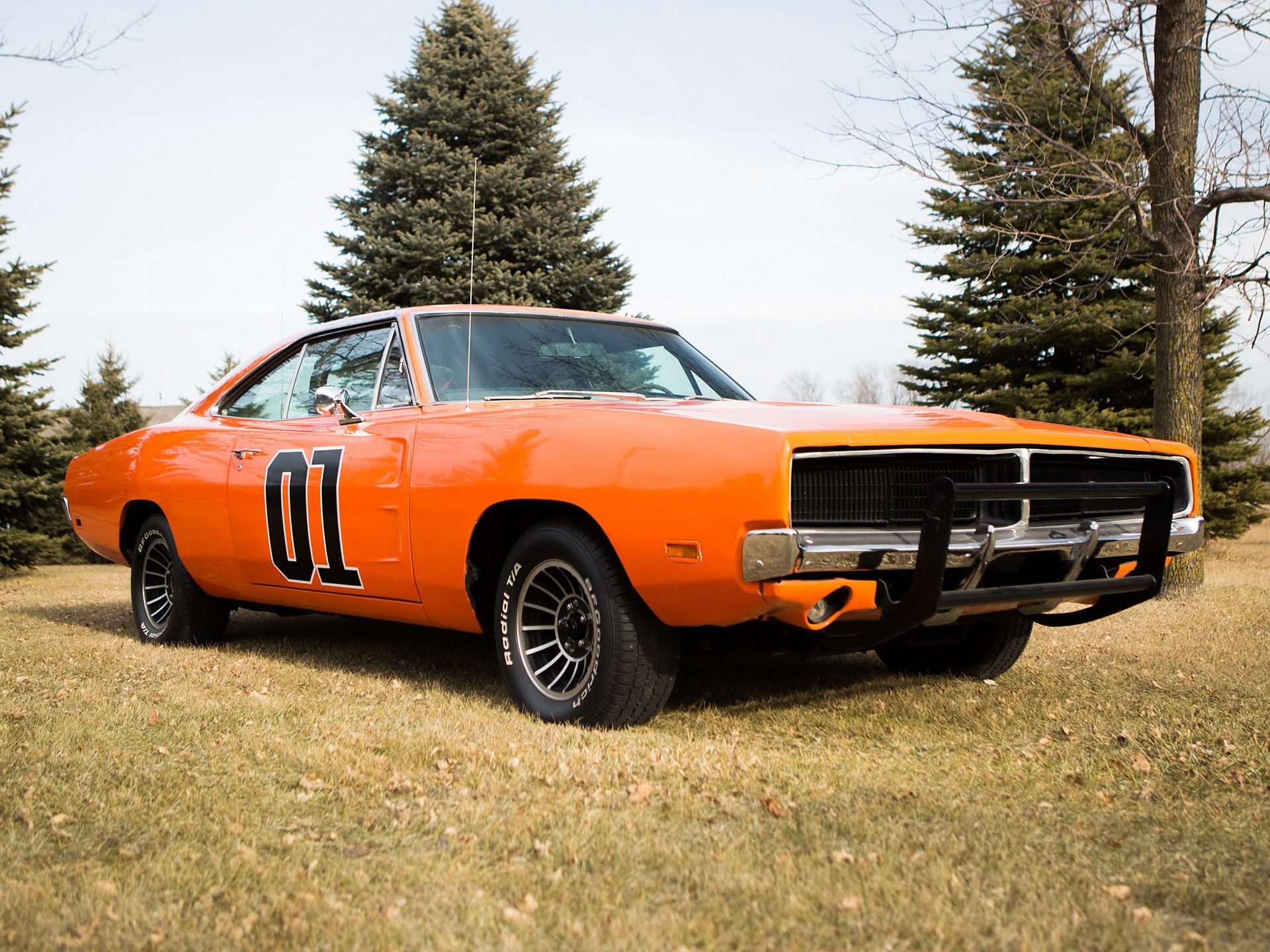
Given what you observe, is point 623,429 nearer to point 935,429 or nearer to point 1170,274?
point 935,429

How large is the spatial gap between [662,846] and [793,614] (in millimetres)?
970

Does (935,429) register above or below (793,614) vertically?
above

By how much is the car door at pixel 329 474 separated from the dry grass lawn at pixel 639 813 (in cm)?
50

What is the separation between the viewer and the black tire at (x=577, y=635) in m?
3.90

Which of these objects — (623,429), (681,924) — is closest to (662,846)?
(681,924)

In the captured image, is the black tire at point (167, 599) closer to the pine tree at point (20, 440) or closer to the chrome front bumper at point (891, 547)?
the chrome front bumper at point (891, 547)

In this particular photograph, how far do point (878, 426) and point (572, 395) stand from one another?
5.16ft

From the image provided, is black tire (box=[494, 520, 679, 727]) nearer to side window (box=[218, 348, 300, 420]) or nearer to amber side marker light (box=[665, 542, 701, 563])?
amber side marker light (box=[665, 542, 701, 563])

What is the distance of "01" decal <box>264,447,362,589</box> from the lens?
4.97 m

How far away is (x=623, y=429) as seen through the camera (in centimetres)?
386

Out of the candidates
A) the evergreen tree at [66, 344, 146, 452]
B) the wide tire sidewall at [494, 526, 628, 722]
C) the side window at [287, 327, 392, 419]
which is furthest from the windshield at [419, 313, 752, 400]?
the evergreen tree at [66, 344, 146, 452]

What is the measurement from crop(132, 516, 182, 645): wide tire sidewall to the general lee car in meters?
0.05

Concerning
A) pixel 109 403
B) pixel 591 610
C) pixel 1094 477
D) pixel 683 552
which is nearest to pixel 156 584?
pixel 591 610

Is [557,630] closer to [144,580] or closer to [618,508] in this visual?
[618,508]
